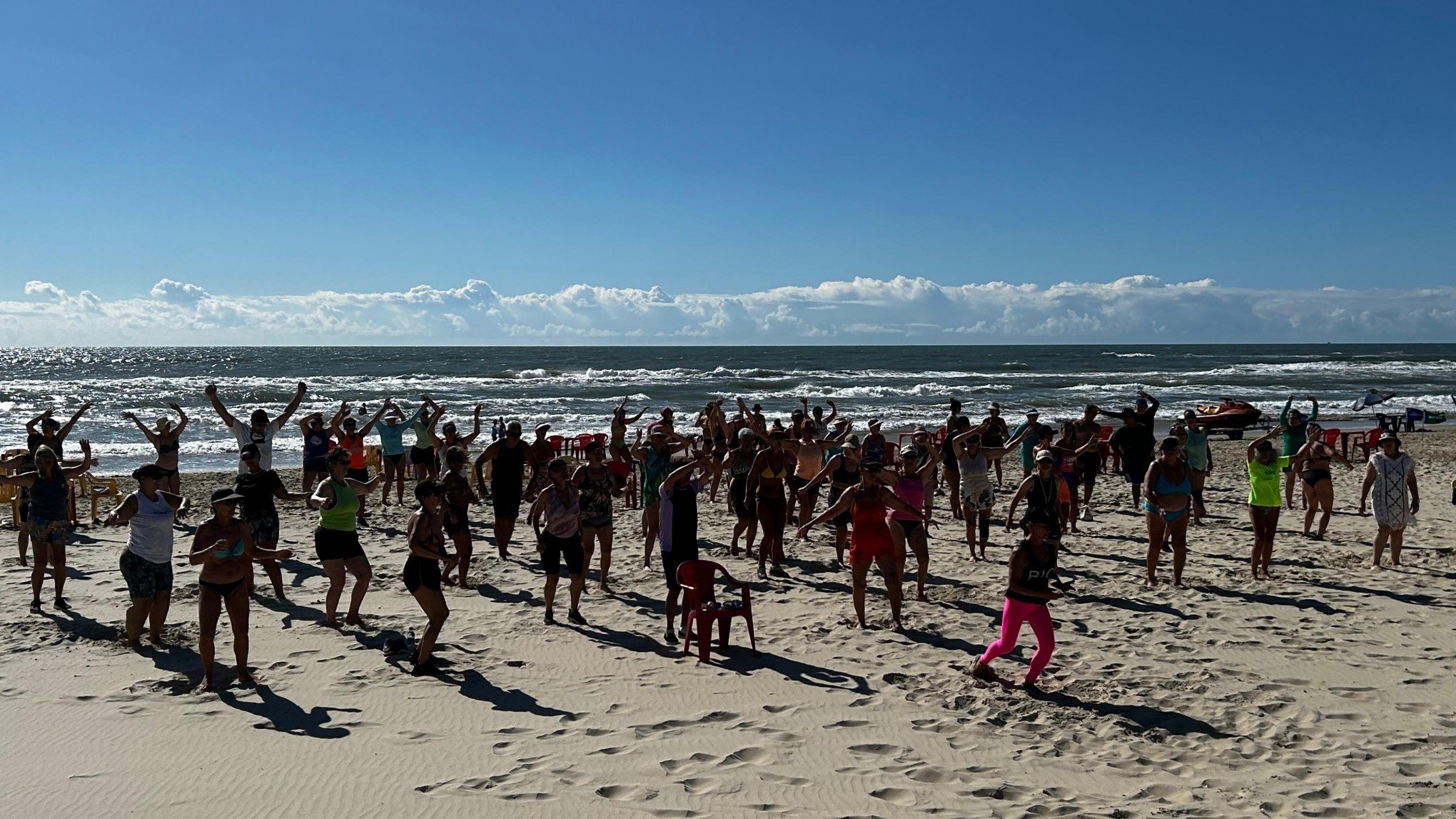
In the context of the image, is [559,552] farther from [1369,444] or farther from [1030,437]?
[1369,444]

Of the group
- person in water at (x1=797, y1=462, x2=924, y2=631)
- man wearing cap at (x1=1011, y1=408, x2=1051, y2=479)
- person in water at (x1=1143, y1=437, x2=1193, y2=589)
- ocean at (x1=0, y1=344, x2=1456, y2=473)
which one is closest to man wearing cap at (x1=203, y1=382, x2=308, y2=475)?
person in water at (x1=797, y1=462, x2=924, y2=631)

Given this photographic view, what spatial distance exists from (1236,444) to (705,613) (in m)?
21.0

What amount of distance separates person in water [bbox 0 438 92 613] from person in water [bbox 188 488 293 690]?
263 centimetres

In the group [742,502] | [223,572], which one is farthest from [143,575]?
[742,502]

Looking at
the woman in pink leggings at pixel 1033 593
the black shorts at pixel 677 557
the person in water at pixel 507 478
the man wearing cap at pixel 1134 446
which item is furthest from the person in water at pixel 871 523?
the man wearing cap at pixel 1134 446

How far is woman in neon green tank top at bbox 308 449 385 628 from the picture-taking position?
7320 millimetres

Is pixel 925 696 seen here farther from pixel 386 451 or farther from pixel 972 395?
pixel 972 395

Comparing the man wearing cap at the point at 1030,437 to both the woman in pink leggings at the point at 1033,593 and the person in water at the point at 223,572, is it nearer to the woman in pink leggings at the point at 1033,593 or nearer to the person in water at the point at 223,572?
the woman in pink leggings at the point at 1033,593

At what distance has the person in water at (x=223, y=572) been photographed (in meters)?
5.96

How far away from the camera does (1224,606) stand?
7.96m

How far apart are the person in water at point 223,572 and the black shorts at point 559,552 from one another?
2013mm

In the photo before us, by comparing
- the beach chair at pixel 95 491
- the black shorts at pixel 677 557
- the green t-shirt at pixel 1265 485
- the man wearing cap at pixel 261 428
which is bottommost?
the beach chair at pixel 95 491

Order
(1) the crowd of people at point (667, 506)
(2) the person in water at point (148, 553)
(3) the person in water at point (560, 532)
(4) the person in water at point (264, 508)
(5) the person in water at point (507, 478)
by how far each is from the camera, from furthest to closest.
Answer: (5) the person in water at point (507, 478), (4) the person in water at point (264, 508), (3) the person in water at point (560, 532), (2) the person in water at point (148, 553), (1) the crowd of people at point (667, 506)

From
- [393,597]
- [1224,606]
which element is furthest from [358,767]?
[1224,606]
